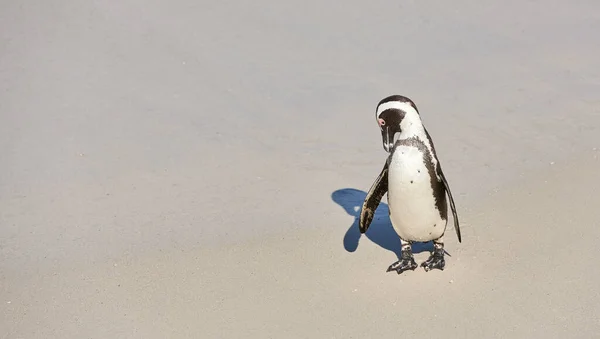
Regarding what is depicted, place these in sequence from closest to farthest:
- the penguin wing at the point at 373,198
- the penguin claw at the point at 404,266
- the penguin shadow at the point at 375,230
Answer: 1. the penguin wing at the point at 373,198
2. the penguin claw at the point at 404,266
3. the penguin shadow at the point at 375,230

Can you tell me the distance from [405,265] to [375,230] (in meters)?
0.61

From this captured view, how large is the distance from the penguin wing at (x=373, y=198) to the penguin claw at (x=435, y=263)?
1.45 ft

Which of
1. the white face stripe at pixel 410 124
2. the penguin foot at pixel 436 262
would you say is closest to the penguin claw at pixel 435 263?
the penguin foot at pixel 436 262

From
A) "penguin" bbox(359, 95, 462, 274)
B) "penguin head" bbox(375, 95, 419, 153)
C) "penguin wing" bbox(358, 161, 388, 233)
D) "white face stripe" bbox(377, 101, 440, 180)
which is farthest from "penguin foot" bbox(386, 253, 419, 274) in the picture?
"penguin head" bbox(375, 95, 419, 153)

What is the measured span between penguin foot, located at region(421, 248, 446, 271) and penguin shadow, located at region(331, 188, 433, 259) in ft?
0.79

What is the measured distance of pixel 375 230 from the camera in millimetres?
6250

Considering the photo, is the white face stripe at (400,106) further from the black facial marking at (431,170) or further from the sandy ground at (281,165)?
the sandy ground at (281,165)

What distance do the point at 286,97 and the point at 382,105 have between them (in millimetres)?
3359

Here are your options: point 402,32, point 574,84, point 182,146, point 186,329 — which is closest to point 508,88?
point 574,84

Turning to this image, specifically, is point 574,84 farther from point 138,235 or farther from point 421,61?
point 138,235

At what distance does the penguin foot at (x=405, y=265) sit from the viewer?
568 centimetres

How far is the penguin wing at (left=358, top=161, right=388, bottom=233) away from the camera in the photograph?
18.2 feet

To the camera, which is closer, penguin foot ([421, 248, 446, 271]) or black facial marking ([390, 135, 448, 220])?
black facial marking ([390, 135, 448, 220])

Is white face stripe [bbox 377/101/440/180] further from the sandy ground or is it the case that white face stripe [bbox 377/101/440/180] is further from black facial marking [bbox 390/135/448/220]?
the sandy ground
